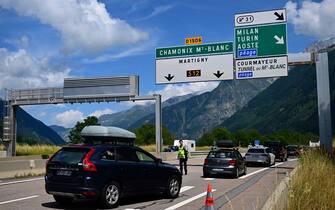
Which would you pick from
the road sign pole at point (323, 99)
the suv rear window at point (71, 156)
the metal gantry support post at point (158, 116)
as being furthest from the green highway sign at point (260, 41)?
the suv rear window at point (71, 156)

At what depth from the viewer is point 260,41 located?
1156 inches

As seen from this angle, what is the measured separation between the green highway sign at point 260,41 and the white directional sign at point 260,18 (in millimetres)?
296

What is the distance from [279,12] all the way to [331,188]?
73.6 ft

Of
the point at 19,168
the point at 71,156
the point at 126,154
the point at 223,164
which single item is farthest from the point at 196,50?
the point at 71,156

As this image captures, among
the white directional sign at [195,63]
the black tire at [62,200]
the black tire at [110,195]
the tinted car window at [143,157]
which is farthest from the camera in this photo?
the white directional sign at [195,63]

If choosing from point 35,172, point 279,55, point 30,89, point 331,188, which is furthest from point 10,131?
point 331,188

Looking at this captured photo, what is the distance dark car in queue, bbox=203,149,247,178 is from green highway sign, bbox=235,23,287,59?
8.04 m

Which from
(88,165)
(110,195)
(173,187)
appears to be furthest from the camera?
(173,187)

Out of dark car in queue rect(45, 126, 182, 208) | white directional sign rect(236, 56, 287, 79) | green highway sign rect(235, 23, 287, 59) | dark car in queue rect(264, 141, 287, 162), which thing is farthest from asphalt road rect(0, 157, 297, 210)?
dark car in queue rect(264, 141, 287, 162)

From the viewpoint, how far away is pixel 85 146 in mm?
12383

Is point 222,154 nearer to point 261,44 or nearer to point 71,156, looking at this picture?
point 261,44

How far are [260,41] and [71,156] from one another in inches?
766

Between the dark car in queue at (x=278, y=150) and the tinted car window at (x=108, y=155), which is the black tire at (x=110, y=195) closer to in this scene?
the tinted car window at (x=108, y=155)

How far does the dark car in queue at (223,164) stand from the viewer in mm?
22750
